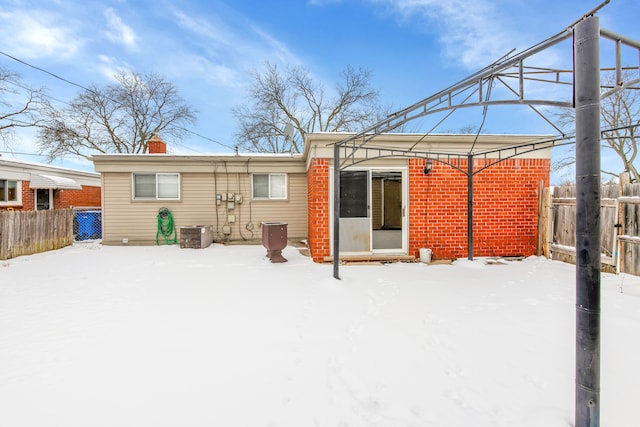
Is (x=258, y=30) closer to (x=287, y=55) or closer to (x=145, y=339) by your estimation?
(x=287, y=55)

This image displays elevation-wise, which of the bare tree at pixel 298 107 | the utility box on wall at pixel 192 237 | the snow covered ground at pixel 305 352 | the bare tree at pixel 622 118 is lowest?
the snow covered ground at pixel 305 352

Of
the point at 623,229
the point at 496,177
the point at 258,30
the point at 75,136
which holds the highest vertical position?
the point at 258,30

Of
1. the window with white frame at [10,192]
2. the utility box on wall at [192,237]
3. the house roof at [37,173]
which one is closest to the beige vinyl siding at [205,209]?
the utility box on wall at [192,237]

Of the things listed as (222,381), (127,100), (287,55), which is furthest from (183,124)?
(222,381)

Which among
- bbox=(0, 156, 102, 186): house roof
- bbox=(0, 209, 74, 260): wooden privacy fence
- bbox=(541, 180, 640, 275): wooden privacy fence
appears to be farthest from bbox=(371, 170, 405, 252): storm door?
bbox=(0, 156, 102, 186): house roof

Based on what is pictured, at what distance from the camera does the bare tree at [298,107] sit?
21281 millimetres

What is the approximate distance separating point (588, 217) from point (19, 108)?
22698 millimetres

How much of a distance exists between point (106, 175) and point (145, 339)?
27.2 ft

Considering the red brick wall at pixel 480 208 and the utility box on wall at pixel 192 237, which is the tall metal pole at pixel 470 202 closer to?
the red brick wall at pixel 480 208

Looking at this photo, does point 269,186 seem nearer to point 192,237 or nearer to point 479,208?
point 192,237

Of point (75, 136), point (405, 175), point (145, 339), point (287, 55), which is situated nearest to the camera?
point (145, 339)

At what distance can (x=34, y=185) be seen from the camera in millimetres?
13211

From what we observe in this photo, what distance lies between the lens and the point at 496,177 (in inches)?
287

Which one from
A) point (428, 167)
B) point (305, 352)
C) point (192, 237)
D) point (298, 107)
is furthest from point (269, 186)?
point (298, 107)
